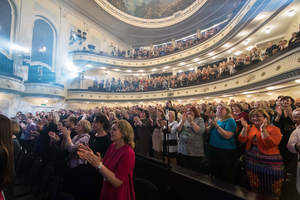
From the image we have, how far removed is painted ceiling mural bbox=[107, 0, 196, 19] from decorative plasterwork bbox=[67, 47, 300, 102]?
12493 millimetres

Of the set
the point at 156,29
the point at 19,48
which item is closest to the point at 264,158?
the point at 19,48

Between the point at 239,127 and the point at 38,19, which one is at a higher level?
the point at 38,19

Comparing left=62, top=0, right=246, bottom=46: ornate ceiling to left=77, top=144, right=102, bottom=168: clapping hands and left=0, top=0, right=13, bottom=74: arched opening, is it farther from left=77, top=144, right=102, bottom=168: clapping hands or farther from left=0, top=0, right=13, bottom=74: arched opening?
left=77, top=144, right=102, bottom=168: clapping hands

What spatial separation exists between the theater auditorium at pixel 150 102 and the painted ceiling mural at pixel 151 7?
0.16 meters

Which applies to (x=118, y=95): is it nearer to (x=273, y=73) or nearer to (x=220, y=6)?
(x=273, y=73)

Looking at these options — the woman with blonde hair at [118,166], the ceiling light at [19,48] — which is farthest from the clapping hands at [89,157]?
the ceiling light at [19,48]

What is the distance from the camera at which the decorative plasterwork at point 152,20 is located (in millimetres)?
→ 16750

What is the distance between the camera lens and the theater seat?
4.56 ft

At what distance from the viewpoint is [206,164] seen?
9.71ft

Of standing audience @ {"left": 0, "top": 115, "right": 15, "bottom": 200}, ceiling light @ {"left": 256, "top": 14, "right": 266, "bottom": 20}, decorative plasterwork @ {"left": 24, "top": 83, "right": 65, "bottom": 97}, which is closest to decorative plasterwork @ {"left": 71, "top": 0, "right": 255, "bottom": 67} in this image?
ceiling light @ {"left": 256, "top": 14, "right": 266, "bottom": 20}

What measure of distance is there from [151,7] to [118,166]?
2428 cm

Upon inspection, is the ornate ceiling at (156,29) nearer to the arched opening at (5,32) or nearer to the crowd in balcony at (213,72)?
the arched opening at (5,32)

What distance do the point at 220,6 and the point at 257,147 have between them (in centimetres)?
1803

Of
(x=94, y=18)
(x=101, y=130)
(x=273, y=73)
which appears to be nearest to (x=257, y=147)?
(x=101, y=130)
